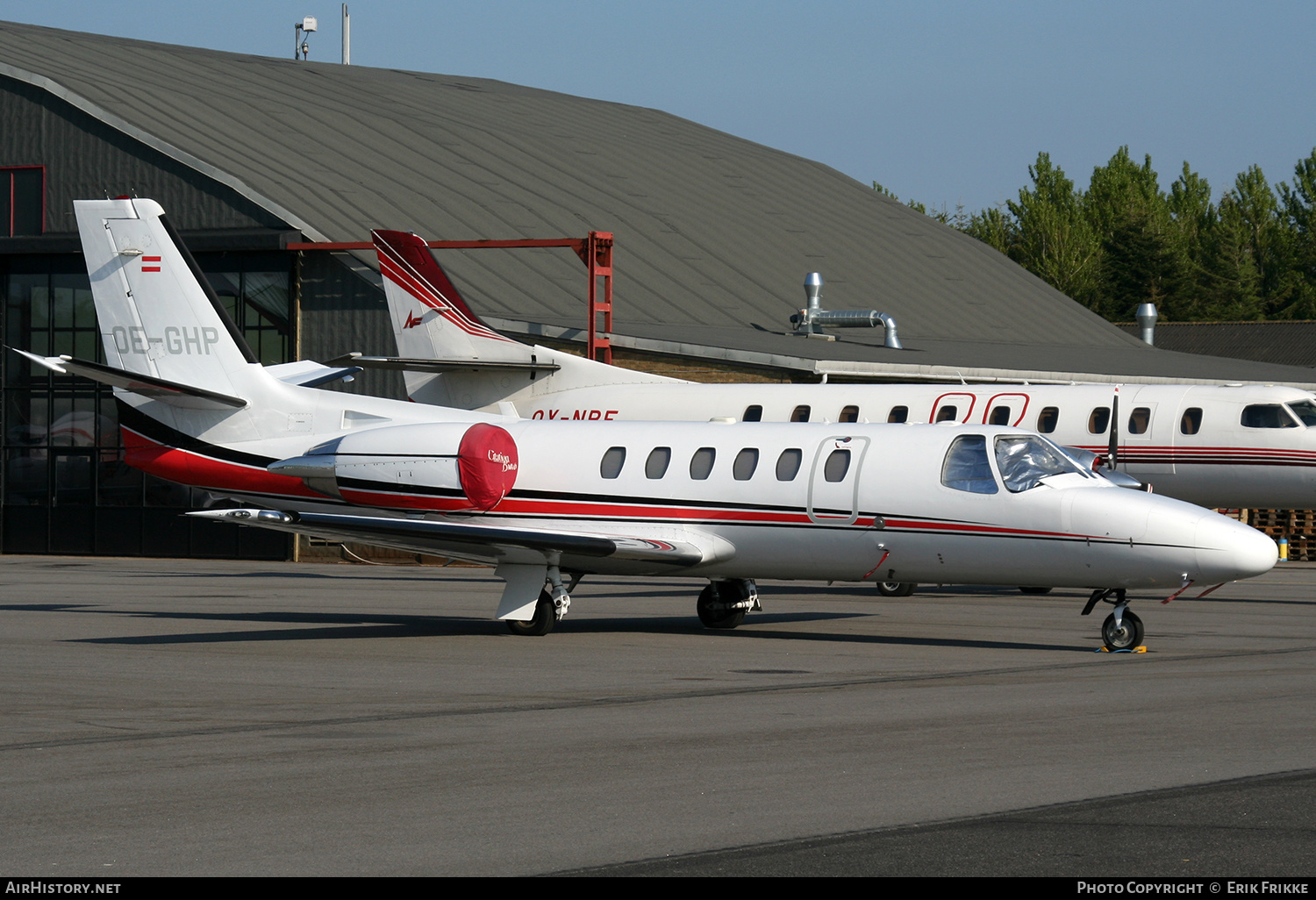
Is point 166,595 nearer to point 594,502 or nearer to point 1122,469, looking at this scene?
point 594,502

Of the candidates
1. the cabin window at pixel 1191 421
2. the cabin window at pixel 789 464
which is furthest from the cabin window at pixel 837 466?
the cabin window at pixel 1191 421

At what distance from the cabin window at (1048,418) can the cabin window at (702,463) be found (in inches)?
399

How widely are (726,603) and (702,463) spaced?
200cm

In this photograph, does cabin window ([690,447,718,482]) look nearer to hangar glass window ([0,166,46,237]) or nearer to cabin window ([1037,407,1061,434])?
cabin window ([1037,407,1061,434])

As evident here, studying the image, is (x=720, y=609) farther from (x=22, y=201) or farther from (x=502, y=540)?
(x=22, y=201)

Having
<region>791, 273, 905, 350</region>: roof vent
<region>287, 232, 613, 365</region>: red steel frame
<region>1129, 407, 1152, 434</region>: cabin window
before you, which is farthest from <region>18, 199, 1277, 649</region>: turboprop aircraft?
<region>791, 273, 905, 350</region>: roof vent

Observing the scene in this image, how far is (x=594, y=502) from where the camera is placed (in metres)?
21.5

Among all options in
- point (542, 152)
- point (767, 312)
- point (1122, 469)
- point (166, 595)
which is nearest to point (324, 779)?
point (166, 595)

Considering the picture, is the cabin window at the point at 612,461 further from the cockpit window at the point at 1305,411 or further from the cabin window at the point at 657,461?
the cockpit window at the point at 1305,411

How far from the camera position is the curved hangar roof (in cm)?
4281

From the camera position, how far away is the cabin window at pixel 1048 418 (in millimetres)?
29422

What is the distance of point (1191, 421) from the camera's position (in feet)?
93.7
